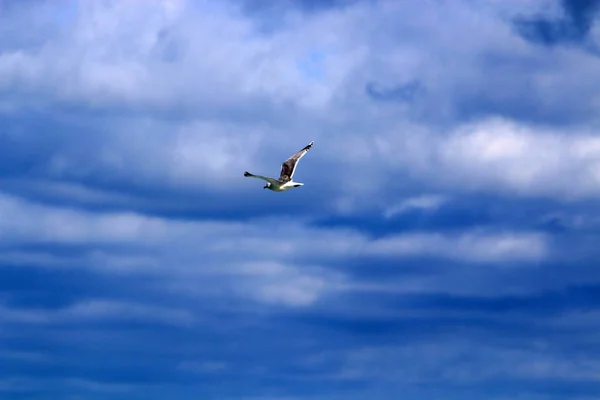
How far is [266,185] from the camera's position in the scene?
149500 mm

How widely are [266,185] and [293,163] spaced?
5.95 meters

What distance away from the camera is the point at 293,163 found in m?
149
